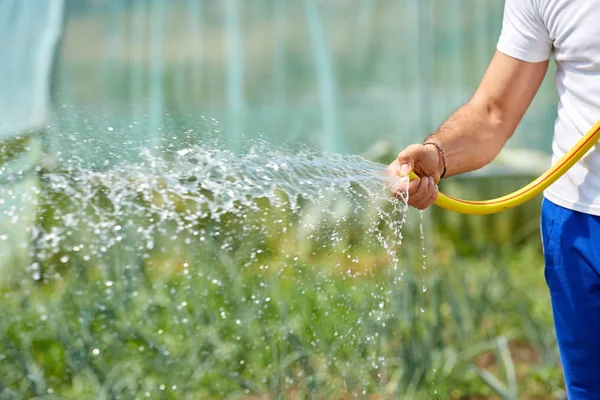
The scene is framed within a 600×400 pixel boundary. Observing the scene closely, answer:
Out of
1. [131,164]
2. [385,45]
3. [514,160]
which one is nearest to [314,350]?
[131,164]

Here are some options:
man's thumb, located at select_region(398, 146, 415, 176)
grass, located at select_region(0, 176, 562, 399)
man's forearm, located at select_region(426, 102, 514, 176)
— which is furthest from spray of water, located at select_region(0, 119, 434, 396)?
man's thumb, located at select_region(398, 146, 415, 176)

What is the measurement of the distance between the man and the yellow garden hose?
4 cm

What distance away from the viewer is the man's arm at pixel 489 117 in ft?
5.27

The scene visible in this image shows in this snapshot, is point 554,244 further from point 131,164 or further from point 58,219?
point 58,219

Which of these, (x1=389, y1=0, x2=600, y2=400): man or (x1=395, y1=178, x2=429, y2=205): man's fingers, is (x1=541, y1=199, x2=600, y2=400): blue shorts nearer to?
(x1=389, y1=0, x2=600, y2=400): man

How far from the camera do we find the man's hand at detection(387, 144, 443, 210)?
1483mm

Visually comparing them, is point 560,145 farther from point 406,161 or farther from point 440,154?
point 406,161

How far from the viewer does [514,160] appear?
3.87 m

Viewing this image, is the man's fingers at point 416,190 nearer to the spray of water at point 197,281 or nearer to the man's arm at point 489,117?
the man's arm at point 489,117

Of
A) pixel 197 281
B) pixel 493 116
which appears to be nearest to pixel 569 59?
pixel 493 116


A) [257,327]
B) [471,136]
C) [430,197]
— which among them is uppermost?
[471,136]

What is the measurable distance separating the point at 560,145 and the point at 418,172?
0.32 meters

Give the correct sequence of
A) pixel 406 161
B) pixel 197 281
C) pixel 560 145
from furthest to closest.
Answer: pixel 197 281 < pixel 560 145 < pixel 406 161

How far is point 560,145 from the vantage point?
1597 mm
